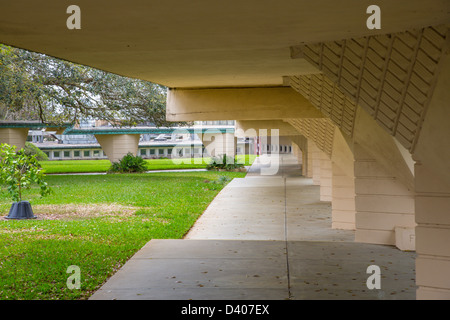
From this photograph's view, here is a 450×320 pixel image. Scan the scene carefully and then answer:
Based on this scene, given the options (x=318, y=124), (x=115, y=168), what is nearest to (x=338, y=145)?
(x=318, y=124)

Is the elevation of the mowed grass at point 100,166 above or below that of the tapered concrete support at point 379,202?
above

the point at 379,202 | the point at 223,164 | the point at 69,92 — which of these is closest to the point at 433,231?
the point at 379,202

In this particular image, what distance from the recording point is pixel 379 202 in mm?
11391

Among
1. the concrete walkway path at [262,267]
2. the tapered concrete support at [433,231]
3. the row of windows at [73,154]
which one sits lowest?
the concrete walkway path at [262,267]

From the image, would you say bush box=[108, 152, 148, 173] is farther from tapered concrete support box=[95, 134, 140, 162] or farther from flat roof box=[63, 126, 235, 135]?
tapered concrete support box=[95, 134, 140, 162]

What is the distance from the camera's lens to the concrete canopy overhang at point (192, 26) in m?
4.36

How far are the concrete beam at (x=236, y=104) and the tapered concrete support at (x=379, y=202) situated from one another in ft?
A: 8.77

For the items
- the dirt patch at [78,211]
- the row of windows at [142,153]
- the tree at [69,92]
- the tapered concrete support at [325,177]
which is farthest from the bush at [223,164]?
the row of windows at [142,153]

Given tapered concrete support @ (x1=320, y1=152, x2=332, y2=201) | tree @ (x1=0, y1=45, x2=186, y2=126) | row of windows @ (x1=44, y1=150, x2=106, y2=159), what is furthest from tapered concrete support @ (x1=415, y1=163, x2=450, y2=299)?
row of windows @ (x1=44, y1=150, x2=106, y2=159)

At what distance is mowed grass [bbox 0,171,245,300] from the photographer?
9172mm

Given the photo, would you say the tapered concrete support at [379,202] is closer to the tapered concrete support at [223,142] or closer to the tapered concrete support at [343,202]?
the tapered concrete support at [343,202]

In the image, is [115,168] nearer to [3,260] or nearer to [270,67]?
[3,260]

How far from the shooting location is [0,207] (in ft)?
61.2

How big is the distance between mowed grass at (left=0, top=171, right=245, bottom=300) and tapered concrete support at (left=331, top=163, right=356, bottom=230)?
369 centimetres
